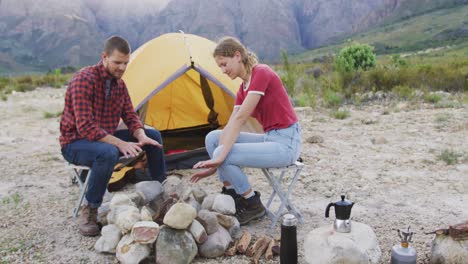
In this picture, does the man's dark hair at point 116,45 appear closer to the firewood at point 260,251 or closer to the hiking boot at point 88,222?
the hiking boot at point 88,222

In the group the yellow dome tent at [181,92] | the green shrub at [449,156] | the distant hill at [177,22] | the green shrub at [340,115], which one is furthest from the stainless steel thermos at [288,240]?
the distant hill at [177,22]

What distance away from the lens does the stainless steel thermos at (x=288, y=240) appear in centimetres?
286

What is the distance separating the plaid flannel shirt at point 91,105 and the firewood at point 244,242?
1.36 meters

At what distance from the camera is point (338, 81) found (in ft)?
33.8

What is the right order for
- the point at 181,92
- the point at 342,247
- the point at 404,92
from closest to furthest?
the point at 342,247 → the point at 181,92 → the point at 404,92

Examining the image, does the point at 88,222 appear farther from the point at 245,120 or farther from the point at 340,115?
the point at 340,115

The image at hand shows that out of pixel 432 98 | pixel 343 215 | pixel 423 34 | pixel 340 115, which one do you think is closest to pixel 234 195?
pixel 343 215

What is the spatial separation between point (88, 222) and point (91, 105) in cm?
92

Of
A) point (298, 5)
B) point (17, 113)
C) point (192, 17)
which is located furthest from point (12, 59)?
point (17, 113)

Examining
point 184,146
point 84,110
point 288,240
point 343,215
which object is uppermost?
point 84,110

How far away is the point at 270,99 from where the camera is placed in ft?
11.3

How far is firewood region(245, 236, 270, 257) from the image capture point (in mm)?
3162

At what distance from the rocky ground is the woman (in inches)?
21.4

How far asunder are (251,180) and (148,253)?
2064 millimetres
